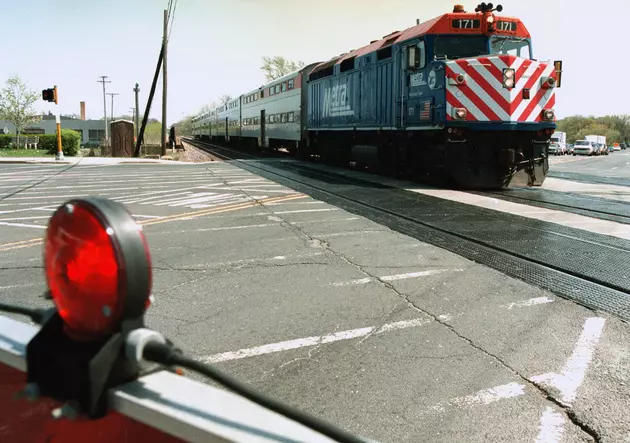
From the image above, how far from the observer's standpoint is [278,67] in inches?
3083

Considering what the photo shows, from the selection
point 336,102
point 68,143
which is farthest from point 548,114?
point 68,143

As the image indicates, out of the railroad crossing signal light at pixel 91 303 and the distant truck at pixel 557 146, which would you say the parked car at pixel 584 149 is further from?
the railroad crossing signal light at pixel 91 303

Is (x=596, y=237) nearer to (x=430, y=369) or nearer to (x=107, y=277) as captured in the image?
(x=430, y=369)

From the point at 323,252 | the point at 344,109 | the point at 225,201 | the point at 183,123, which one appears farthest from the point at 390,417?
the point at 183,123

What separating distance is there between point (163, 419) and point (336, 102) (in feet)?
65.3

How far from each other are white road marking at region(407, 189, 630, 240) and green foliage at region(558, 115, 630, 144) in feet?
434

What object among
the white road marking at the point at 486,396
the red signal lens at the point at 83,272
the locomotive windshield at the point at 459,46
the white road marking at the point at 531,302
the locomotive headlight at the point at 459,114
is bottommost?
the white road marking at the point at 486,396

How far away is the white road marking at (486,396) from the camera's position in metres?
3.14

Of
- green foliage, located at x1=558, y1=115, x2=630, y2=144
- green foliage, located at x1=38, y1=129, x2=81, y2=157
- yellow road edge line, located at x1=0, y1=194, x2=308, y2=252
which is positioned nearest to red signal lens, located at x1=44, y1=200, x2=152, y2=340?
yellow road edge line, located at x1=0, y1=194, x2=308, y2=252

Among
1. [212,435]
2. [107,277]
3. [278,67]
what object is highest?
[278,67]

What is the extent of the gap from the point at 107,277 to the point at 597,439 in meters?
2.67

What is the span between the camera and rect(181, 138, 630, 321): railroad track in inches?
212

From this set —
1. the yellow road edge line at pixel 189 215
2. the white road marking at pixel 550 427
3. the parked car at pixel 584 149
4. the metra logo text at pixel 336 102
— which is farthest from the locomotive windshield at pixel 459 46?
the parked car at pixel 584 149

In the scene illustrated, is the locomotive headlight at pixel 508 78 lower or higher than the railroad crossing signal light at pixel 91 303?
higher
